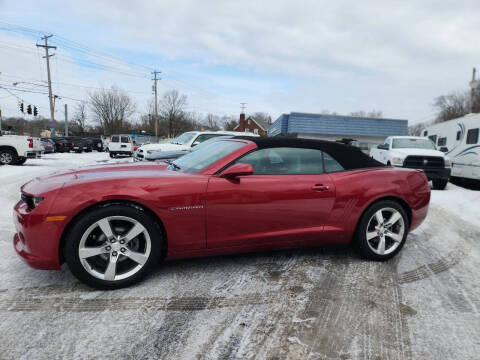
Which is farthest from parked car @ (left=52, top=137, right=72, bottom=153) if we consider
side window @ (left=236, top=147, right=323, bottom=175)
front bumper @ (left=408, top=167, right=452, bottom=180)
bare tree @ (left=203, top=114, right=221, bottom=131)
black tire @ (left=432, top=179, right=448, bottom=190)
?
bare tree @ (left=203, top=114, right=221, bottom=131)

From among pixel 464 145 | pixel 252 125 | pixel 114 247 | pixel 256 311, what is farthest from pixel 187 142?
pixel 252 125

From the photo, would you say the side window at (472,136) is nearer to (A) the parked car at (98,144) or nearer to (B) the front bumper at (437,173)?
(B) the front bumper at (437,173)

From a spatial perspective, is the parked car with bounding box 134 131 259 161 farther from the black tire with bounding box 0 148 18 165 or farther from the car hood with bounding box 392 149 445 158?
the black tire with bounding box 0 148 18 165

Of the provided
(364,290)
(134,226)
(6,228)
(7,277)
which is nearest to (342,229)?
(364,290)

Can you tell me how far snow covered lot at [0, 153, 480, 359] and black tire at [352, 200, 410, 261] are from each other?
11 centimetres

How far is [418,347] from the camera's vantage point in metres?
2.04

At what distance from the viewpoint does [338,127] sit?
3234cm

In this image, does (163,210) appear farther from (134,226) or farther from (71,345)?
(71,345)

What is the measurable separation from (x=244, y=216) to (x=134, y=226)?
976 mm

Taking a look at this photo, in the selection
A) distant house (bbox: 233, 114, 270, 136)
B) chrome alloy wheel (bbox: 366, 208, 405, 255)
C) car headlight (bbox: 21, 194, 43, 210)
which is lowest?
chrome alloy wheel (bbox: 366, 208, 405, 255)

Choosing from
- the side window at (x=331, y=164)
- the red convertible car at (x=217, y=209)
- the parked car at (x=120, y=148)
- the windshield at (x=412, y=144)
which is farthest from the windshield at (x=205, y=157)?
the parked car at (x=120, y=148)

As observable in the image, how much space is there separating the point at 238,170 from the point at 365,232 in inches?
64.5

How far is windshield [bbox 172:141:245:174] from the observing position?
3.06m

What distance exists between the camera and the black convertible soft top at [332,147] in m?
3.23
